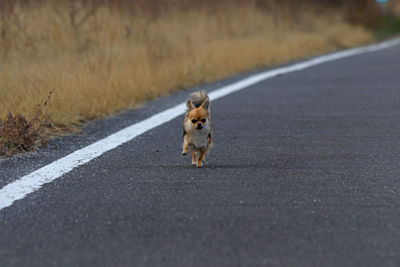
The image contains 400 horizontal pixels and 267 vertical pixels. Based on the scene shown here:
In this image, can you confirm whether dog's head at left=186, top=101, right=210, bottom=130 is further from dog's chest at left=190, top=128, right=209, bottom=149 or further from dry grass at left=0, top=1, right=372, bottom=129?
dry grass at left=0, top=1, right=372, bottom=129

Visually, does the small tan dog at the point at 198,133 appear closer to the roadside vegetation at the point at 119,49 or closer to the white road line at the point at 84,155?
the white road line at the point at 84,155

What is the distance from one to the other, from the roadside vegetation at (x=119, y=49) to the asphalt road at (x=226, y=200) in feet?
2.34

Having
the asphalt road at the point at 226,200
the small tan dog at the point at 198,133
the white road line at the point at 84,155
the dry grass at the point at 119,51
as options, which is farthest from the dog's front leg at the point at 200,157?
the dry grass at the point at 119,51

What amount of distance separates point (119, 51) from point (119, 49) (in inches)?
8.9

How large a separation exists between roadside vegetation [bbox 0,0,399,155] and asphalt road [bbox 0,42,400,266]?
71 cm

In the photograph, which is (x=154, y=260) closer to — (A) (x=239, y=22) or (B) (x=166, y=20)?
(B) (x=166, y=20)

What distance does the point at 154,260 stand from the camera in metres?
4.80

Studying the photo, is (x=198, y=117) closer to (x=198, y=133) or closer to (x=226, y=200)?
(x=198, y=133)

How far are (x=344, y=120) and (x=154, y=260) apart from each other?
6256mm

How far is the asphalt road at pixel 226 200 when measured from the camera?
16.3 ft

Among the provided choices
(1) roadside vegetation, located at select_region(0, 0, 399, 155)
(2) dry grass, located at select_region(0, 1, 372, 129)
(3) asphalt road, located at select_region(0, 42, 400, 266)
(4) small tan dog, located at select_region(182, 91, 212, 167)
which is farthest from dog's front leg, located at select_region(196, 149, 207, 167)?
(2) dry grass, located at select_region(0, 1, 372, 129)

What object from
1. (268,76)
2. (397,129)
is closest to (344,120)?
(397,129)

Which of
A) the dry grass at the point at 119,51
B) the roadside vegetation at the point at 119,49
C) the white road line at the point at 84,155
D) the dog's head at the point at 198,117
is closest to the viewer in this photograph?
the white road line at the point at 84,155

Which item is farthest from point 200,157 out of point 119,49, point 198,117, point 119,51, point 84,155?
point 119,49
